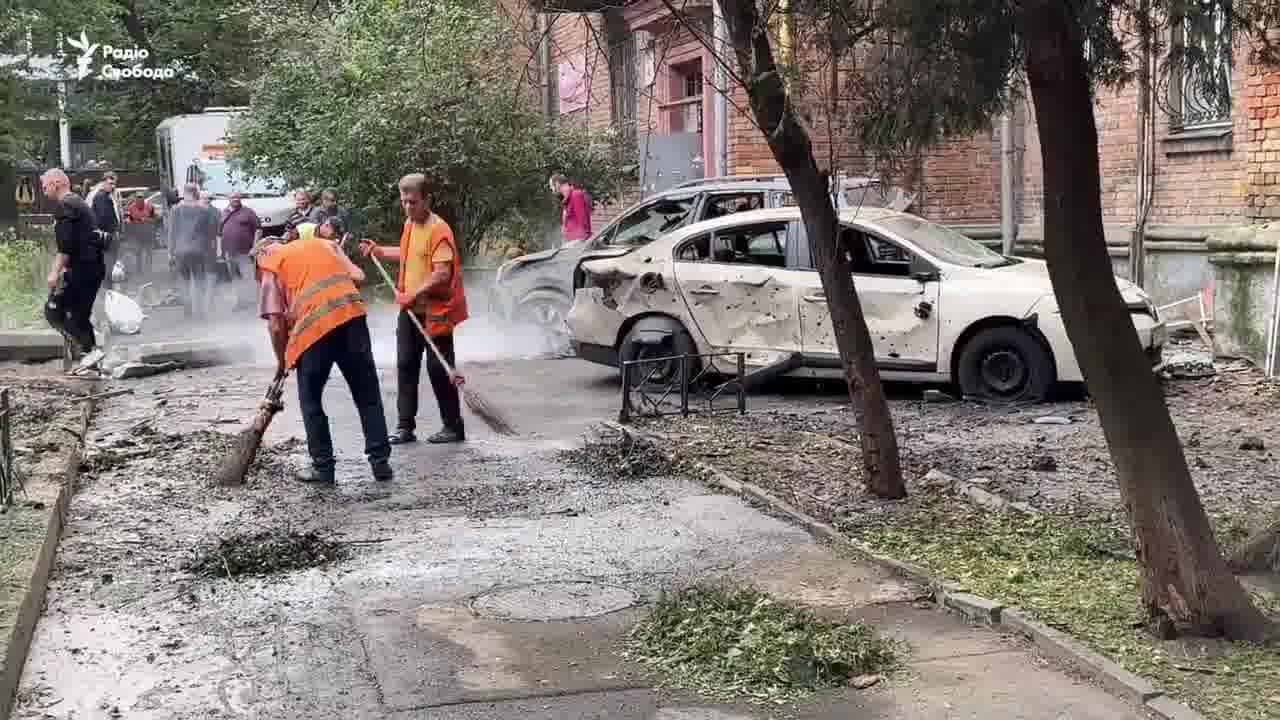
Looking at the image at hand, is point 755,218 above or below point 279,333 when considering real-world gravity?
above

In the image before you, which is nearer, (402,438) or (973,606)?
(973,606)

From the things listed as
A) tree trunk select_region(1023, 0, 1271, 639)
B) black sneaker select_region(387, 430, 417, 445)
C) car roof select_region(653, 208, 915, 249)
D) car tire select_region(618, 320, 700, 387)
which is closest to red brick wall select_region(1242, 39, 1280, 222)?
car roof select_region(653, 208, 915, 249)

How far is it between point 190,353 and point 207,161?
17.5 meters

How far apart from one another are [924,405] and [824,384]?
4.70 ft

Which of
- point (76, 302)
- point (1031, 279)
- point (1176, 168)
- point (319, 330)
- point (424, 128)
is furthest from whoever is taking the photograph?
point (424, 128)

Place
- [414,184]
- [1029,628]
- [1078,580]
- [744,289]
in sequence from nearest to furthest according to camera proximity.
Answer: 1. [1029,628]
2. [1078,580]
3. [414,184]
4. [744,289]

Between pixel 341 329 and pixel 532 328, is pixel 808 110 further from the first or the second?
pixel 532 328

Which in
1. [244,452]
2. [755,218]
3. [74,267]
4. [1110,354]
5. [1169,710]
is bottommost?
[1169,710]

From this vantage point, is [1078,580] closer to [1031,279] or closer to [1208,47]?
[1208,47]

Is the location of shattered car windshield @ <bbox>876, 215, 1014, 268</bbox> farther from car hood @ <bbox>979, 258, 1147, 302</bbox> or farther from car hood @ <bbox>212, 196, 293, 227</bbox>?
car hood @ <bbox>212, 196, 293, 227</bbox>

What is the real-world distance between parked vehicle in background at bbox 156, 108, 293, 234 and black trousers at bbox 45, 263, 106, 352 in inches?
546

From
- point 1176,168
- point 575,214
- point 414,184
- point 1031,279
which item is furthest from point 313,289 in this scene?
point 575,214

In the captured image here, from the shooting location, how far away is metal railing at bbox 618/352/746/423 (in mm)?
11219

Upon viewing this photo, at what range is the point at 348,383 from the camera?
932 centimetres
